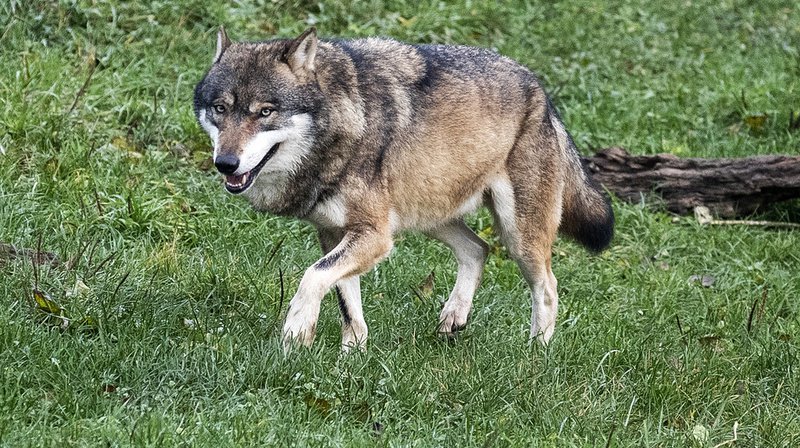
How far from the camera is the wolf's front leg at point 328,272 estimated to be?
16.4 feet

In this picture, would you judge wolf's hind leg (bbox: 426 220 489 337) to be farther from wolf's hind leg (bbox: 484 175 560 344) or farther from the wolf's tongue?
the wolf's tongue

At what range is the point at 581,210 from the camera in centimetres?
648

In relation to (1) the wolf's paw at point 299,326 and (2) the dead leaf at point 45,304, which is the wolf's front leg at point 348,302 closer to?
(1) the wolf's paw at point 299,326

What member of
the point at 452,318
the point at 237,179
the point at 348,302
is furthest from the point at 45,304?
Result: the point at 452,318

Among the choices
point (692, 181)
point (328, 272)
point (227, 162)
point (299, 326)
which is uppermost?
point (227, 162)

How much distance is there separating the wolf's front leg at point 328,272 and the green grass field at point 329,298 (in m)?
0.13

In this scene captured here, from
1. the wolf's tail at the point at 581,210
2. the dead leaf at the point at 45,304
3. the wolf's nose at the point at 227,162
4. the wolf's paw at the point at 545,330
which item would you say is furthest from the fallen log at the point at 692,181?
the dead leaf at the point at 45,304

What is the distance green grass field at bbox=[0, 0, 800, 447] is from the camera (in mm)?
4457

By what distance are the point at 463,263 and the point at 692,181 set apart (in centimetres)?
272

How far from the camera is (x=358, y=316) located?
5.52m

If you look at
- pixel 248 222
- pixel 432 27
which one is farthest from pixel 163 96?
pixel 432 27

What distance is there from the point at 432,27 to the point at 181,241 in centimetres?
433

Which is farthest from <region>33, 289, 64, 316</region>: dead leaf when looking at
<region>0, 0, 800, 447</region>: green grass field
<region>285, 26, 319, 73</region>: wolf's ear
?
<region>285, 26, 319, 73</region>: wolf's ear

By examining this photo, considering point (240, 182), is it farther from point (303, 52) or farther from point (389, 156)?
point (389, 156)
